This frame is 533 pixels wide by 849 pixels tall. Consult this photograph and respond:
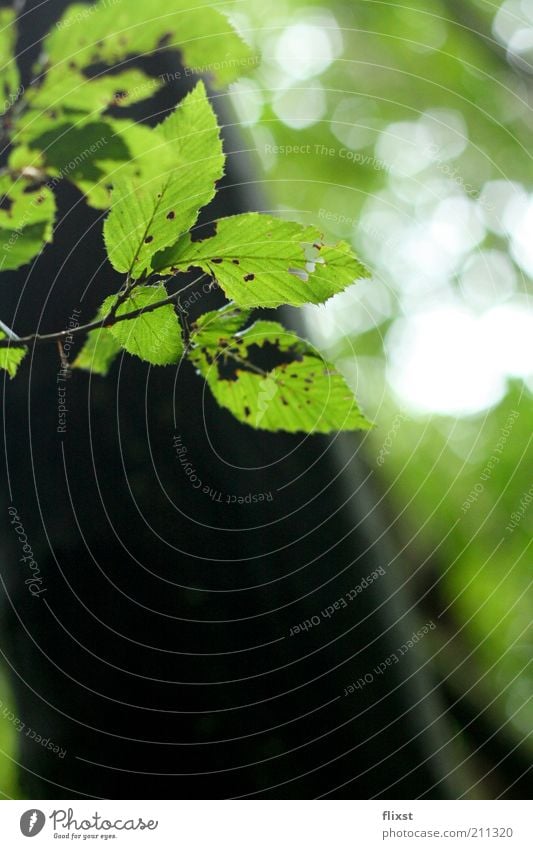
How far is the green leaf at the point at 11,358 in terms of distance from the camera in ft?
1.20

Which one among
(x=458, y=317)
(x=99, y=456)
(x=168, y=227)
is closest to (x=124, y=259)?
(x=168, y=227)

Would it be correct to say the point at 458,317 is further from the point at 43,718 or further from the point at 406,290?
the point at 43,718

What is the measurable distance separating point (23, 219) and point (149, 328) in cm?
10

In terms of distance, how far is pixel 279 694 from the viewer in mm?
401

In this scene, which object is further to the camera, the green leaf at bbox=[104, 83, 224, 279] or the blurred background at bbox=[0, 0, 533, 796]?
the blurred background at bbox=[0, 0, 533, 796]

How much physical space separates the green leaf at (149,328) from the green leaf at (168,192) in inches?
0.5

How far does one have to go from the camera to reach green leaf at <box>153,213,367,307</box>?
12.4 inches

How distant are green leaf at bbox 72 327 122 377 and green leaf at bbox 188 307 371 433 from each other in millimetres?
50

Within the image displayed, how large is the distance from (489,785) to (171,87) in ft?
1.59
